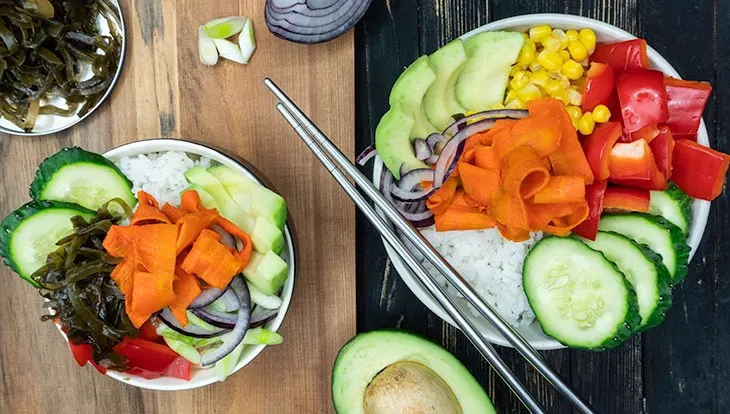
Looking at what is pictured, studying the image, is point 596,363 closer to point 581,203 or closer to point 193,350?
point 581,203

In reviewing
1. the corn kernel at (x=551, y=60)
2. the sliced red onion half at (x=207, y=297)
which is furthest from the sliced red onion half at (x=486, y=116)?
the sliced red onion half at (x=207, y=297)

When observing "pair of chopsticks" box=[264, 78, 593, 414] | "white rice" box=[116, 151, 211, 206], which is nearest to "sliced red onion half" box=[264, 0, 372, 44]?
"pair of chopsticks" box=[264, 78, 593, 414]

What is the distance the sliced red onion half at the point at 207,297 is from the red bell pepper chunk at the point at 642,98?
0.89 m

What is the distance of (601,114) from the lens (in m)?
1.40

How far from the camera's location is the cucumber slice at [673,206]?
1414 millimetres

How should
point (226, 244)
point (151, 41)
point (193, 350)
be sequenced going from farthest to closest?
point (151, 41)
point (193, 350)
point (226, 244)

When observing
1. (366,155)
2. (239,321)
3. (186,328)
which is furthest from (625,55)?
(186,328)

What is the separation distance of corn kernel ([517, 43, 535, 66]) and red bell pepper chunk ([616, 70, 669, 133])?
192 mm

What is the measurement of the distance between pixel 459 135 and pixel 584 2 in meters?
0.51

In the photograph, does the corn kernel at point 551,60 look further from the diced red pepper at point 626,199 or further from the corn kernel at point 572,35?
the diced red pepper at point 626,199

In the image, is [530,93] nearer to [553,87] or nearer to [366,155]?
[553,87]

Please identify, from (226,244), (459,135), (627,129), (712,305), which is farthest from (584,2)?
(226,244)

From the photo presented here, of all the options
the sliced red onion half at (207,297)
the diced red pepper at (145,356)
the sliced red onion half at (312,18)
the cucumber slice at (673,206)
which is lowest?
the diced red pepper at (145,356)

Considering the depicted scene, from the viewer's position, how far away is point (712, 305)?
1.65m
